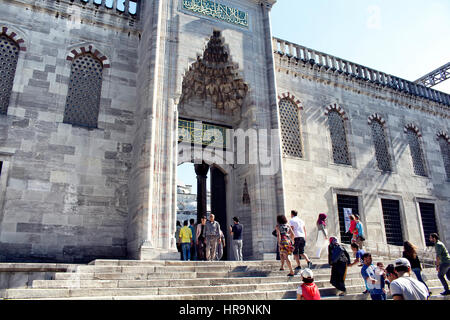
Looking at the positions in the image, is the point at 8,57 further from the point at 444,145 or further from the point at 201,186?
the point at 444,145

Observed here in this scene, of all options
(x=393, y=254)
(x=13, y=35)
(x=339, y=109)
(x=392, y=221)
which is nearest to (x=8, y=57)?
(x=13, y=35)

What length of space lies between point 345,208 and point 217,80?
6470 mm

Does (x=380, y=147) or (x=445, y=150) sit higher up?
(x=445, y=150)

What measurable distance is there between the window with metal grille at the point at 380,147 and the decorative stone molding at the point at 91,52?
10.7 meters

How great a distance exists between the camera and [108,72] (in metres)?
10.1

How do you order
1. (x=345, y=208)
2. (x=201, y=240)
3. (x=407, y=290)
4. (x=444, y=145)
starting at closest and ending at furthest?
(x=407, y=290) < (x=201, y=240) < (x=345, y=208) < (x=444, y=145)

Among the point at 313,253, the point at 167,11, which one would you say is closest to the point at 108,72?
the point at 167,11

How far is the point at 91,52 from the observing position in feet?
→ 33.1

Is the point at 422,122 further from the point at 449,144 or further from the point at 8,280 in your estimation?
the point at 8,280

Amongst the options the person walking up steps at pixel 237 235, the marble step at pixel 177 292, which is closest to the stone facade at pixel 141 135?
the person walking up steps at pixel 237 235

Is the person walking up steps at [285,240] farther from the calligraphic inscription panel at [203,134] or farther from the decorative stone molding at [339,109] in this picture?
the decorative stone molding at [339,109]

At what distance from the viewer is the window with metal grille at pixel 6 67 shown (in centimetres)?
884
